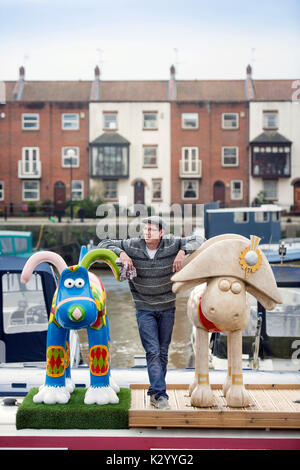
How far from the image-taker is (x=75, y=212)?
30.7 m

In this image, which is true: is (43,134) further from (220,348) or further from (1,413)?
(1,413)

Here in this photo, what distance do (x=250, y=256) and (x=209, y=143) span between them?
34.4 metres

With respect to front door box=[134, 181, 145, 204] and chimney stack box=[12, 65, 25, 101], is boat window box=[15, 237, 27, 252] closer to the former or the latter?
front door box=[134, 181, 145, 204]

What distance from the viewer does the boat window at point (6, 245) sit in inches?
666

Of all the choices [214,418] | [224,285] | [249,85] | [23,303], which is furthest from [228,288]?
[249,85]

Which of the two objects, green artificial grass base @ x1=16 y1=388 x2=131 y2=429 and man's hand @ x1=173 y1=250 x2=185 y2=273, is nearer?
green artificial grass base @ x1=16 y1=388 x2=131 y2=429

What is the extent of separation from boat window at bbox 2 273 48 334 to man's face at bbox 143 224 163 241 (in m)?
2.71

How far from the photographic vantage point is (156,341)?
416 cm

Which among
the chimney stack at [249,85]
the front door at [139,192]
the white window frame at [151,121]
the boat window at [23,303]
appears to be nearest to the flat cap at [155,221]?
the boat window at [23,303]

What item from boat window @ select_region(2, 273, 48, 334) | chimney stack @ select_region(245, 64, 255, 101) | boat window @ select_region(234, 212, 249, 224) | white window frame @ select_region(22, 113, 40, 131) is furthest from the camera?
chimney stack @ select_region(245, 64, 255, 101)

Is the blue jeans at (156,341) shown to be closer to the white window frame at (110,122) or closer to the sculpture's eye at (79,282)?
the sculpture's eye at (79,282)

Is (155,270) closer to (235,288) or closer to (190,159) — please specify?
(235,288)

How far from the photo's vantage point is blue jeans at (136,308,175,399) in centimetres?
411

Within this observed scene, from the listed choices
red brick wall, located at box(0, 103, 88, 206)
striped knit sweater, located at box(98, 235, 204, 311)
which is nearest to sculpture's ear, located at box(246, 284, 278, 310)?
striped knit sweater, located at box(98, 235, 204, 311)
